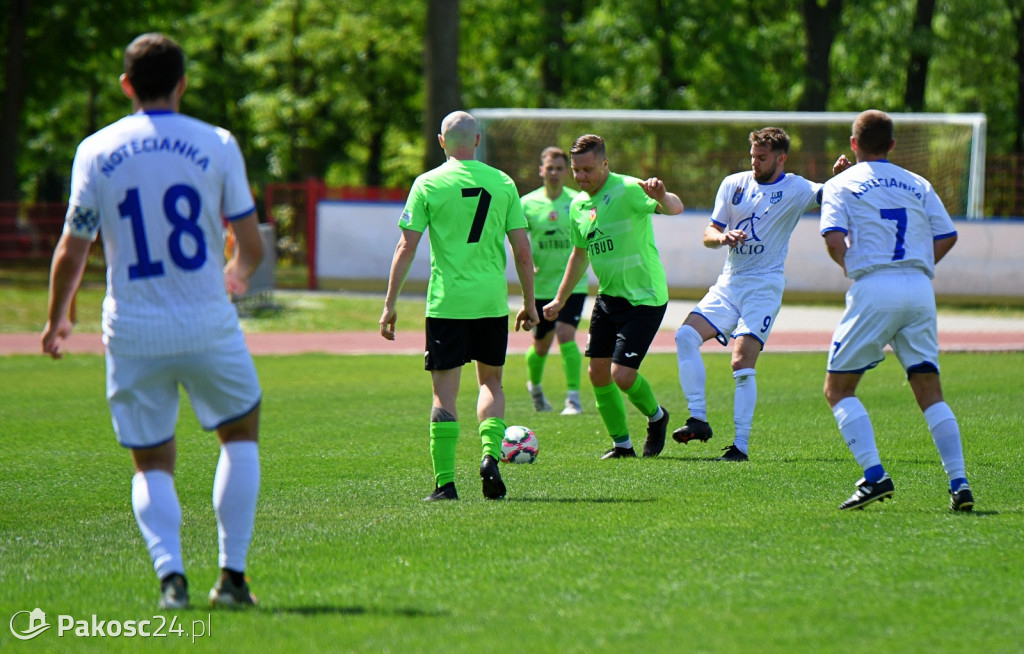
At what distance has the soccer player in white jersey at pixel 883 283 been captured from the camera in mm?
6070

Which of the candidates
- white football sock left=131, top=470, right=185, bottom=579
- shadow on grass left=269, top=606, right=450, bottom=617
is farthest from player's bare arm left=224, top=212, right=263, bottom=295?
shadow on grass left=269, top=606, right=450, bottom=617

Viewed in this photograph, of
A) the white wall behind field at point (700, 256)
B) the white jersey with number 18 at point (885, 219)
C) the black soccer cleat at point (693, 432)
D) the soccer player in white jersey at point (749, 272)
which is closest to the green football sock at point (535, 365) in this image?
the soccer player in white jersey at point (749, 272)

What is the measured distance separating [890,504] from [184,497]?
414 centimetres

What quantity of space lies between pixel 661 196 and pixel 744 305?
3.48ft

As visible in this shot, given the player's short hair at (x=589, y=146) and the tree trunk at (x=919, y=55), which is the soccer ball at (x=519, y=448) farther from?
the tree trunk at (x=919, y=55)

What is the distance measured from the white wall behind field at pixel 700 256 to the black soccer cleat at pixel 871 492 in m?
17.5

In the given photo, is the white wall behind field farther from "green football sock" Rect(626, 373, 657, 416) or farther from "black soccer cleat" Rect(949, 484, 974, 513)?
"black soccer cleat" Rect(949, 484, 974, 513)

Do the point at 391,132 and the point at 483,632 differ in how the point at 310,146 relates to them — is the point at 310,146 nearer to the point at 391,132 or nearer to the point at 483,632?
the point at 391,132

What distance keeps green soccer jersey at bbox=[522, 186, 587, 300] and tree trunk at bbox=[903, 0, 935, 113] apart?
23174 mm

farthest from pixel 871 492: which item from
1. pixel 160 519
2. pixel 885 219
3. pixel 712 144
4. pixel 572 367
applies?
pixel 712 144

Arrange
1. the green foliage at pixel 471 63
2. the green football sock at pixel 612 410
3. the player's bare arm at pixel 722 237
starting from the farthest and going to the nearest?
1. the green foliage at pixel 471 63
2. the green football sock at pixel 612 410
3. the player's bare arm at pixel 722 237

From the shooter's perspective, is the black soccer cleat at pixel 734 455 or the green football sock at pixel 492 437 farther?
the black soccer cleat at pixel 734 455

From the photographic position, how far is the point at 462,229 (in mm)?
6828

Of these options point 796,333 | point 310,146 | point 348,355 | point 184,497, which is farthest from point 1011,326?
point 310,146
